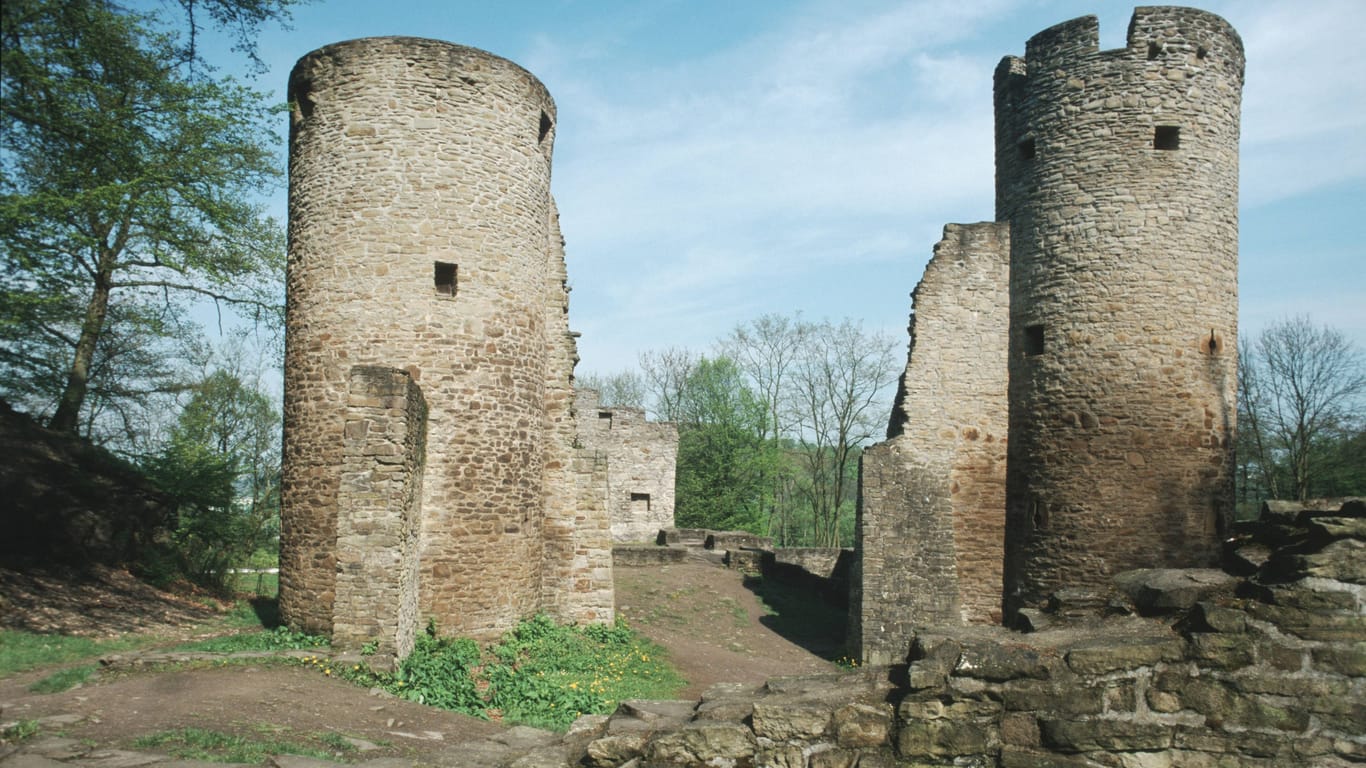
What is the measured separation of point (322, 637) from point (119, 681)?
2.40 metres

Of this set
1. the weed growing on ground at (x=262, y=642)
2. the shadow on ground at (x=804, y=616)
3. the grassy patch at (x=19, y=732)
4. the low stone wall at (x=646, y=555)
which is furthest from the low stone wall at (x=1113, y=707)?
the low stone wall at (x=646, y=555)

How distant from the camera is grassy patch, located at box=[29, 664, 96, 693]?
768cm

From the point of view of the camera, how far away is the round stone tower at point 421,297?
1152cm

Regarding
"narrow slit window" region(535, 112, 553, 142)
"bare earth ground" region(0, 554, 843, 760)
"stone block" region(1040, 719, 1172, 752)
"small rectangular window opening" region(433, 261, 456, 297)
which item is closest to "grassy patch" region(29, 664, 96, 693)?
"bare earth ground" region(0, 554, 843, 760)

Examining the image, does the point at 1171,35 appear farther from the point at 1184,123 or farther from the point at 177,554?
the point at 177,554

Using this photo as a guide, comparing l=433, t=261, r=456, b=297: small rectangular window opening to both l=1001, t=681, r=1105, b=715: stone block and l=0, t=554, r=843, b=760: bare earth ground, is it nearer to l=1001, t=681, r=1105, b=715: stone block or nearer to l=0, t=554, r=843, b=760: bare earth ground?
l=0, t=554, r=843, b=760: bare earth ground

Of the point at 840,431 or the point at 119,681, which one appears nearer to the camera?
the point at 119,681

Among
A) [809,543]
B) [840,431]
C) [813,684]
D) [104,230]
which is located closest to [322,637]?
[813,684]

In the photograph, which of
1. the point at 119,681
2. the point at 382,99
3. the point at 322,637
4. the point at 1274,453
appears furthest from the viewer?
the point at 1274,453

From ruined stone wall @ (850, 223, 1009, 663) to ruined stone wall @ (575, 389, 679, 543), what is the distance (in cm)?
1829

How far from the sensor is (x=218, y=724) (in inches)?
271

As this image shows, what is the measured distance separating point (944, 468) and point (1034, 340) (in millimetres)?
2355

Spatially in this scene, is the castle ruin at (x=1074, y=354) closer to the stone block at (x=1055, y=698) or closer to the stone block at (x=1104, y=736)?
the stone block at (x=1104, y=736)

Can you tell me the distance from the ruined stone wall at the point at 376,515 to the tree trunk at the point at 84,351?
8.91m
